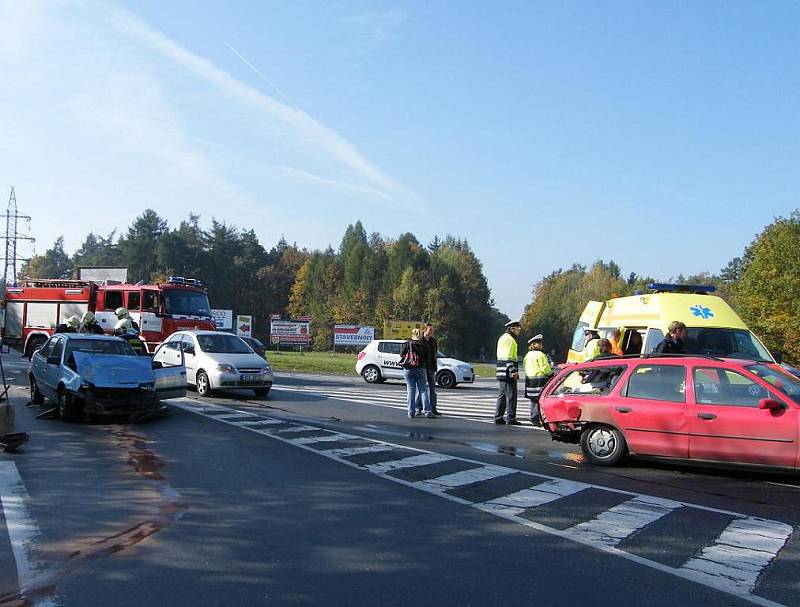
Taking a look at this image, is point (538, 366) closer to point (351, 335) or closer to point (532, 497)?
point (532, 497)

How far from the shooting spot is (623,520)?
7.07m

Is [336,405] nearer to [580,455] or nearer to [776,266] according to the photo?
[580,455]

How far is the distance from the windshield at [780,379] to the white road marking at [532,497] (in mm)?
2612

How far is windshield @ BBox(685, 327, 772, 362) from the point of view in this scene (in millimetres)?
13805

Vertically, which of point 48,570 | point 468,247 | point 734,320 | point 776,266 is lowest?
point 48,570

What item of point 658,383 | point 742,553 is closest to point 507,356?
point 658,383

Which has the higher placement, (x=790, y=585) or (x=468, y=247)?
(x=468, y=247)

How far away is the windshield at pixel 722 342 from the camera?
45.3 feet

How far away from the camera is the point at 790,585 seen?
17.4 feet

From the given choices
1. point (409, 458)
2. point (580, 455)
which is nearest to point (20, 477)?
point (409, 458)

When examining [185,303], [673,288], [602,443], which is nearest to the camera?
[602,443]

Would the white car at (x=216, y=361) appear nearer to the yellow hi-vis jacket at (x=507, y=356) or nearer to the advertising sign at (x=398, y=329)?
the yellow hi-vis jacket at (x=507, y=356)

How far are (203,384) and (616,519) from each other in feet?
43.4

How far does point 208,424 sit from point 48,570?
Result: 7999 mm
